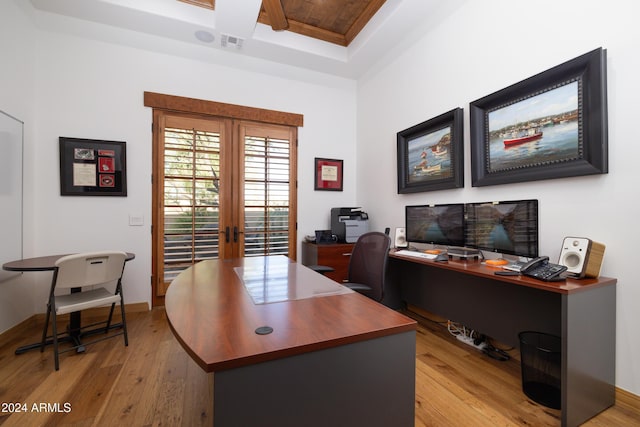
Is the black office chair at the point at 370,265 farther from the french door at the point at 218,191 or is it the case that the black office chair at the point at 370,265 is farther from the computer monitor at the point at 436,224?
the french door at the point at 218,191

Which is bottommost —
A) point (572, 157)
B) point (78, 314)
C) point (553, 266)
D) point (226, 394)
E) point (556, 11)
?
point (78, 314)

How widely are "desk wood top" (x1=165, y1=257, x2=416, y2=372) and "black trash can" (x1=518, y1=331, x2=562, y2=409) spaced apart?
51.0 inches

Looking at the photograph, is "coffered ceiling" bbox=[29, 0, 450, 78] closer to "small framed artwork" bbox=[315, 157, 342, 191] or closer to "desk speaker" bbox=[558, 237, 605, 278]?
"small framed artwork" bbox=[315, 157, 342, 191]

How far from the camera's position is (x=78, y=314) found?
2475mm

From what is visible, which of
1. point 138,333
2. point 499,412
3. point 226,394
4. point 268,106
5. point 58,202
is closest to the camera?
point 226,394

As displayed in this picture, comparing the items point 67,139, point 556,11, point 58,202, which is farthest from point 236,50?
point 556,11

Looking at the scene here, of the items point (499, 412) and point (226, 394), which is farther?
point (499, 412)

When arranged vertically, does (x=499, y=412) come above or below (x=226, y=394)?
below

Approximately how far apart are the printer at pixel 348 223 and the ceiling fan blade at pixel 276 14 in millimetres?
2342

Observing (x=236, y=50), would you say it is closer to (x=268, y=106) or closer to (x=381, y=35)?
(x=268, y=106)

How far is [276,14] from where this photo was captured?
9.87 feet

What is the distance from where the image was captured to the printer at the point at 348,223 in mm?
3705

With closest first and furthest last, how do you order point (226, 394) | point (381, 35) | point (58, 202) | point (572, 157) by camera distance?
1. point (226, 394)
2. point (572, 157)
3. point (58, 202)
4. point (381, 35)

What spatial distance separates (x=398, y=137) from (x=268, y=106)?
1.84 meters
